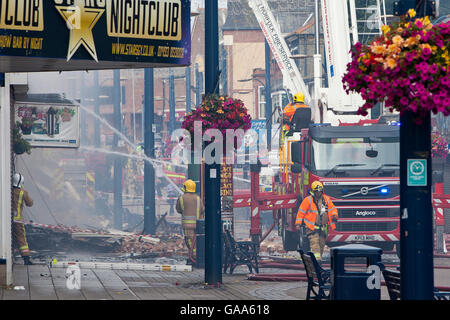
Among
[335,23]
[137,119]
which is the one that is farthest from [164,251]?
[137,119]

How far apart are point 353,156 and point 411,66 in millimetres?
13747

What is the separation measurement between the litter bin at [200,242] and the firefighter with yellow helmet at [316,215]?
9.52ft

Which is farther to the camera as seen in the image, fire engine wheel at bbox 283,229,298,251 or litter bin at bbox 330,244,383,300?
fire engine wheel at bbox 283,229,298,251

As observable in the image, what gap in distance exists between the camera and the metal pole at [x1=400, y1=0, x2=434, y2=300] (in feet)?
29.4

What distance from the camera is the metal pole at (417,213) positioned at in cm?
897

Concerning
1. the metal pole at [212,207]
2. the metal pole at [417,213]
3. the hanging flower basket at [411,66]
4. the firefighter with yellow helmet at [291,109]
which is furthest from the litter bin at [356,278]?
the firefighter with yellow helmet at [291,109]

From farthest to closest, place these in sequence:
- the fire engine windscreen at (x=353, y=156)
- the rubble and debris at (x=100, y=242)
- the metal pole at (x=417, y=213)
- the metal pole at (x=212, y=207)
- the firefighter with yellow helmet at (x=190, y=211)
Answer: the rubble and debris at (x=100, y=242), the fire engine windscreen at (x=353, y=156), the firefighter with yellow helmet at (x=190, y=211), the metal pole at (x=212, y=207), the metal pole at (x=417, y=213)

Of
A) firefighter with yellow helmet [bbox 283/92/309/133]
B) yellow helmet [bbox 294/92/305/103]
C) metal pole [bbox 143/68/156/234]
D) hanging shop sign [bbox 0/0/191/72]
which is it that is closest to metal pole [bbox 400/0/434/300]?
hanging shop sign [bbox 0/0/191/72]

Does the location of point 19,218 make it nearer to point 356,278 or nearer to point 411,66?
point 356,278

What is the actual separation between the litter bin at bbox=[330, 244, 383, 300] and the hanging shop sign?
13.2ft

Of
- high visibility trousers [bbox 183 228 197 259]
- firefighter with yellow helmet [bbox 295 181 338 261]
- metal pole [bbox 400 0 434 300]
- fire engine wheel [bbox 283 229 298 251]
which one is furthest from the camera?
fire engine wheel [bbox 283 229 298 251]

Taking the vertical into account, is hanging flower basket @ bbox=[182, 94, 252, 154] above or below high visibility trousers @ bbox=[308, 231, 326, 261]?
above

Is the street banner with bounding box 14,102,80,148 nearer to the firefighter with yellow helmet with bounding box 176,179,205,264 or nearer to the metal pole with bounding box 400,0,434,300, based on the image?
the firefighter with yellow helmet with bounding box 176,179,205,264

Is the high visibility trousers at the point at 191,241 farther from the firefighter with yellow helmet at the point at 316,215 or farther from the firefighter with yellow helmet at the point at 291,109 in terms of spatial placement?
the firefighter with yellow helmet at the point at 291,109
